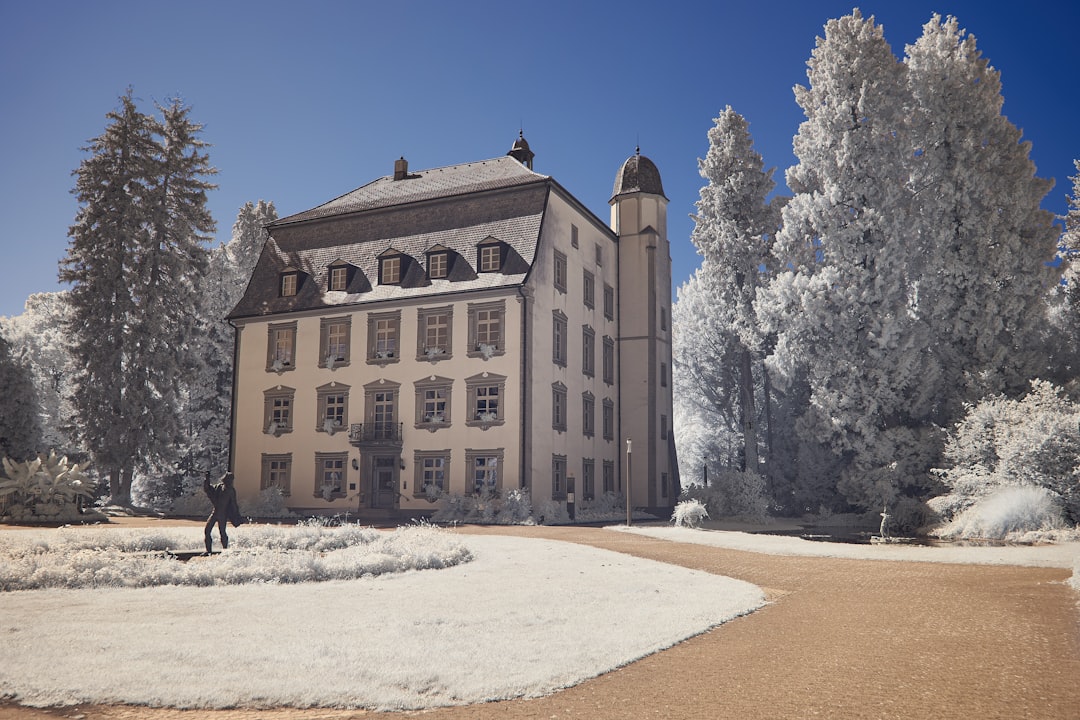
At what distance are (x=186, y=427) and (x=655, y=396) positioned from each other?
82.8ft

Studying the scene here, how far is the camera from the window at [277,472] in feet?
123

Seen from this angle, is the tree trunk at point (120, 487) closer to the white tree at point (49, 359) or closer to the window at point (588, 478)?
the white tree at point (49, 359)

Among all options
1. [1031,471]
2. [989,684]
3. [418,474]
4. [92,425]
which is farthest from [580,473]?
[989,684]

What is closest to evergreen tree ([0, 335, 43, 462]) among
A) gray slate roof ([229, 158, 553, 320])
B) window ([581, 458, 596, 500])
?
gray slate roof ([229, 158, 553, 320])

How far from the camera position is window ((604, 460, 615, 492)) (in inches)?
1561

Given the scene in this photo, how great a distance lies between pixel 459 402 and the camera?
34.3 metres

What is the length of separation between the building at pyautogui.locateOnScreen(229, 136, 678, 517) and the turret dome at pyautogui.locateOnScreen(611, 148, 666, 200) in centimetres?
10

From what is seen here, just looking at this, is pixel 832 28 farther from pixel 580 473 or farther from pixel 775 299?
pixel 580 473

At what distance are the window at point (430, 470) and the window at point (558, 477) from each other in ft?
14.3

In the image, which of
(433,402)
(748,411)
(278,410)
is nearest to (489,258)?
(433,402)

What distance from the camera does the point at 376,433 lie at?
1398 inches

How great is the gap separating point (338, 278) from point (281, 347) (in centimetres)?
435

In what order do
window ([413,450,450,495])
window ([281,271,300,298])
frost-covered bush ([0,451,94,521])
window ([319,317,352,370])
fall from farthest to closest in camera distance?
window ([281,271,300,298])
window ([319,317,352,370])
window ([413,450,450,495])
frost-covered bush ([0,451,94,521])

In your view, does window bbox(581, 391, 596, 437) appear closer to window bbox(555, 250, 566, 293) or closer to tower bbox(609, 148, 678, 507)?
tower bbox(609, 148, 678, 507)
